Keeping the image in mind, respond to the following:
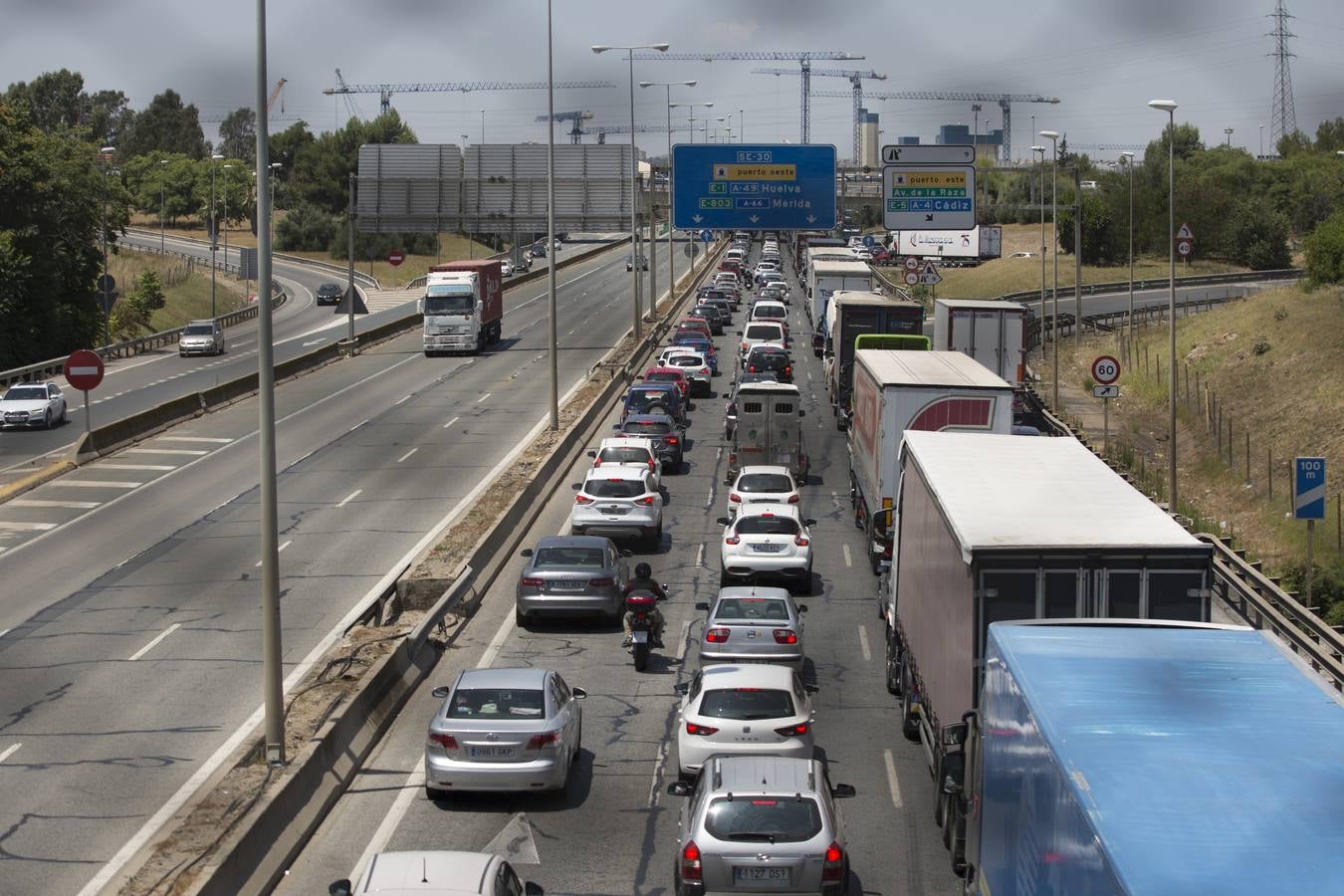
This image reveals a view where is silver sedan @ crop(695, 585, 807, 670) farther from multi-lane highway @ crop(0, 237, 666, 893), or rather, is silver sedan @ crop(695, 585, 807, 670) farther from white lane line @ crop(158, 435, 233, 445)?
white lane line @ crop(158, 435, 233, 445)

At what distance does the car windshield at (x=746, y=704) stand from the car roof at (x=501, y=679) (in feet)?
6.14

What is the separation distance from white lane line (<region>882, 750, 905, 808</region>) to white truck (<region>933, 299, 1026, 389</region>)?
89.7 feet

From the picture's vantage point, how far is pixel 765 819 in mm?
13906

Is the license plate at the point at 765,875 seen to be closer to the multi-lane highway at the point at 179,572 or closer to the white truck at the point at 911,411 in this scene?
the multi-lane highway at the point at 179,572

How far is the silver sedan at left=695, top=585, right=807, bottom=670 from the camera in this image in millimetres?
22469

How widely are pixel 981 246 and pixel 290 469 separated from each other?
8250 cm

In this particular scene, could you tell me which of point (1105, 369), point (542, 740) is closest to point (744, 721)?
point (542, 740)

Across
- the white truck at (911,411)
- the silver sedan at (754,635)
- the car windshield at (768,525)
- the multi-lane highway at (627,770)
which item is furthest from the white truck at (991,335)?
the silver sedan at (754,635)

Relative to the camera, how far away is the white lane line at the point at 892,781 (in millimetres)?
17891

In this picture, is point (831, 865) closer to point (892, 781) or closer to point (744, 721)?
point (744, 721)

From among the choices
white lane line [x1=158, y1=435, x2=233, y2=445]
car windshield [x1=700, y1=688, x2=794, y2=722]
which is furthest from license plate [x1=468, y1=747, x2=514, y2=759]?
white lane line [x1=158, y1=435, x2=233, y2=445]

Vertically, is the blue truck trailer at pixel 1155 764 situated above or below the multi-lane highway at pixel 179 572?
above

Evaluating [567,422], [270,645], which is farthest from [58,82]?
[270,645]

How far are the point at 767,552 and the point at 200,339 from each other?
51.1 metres
